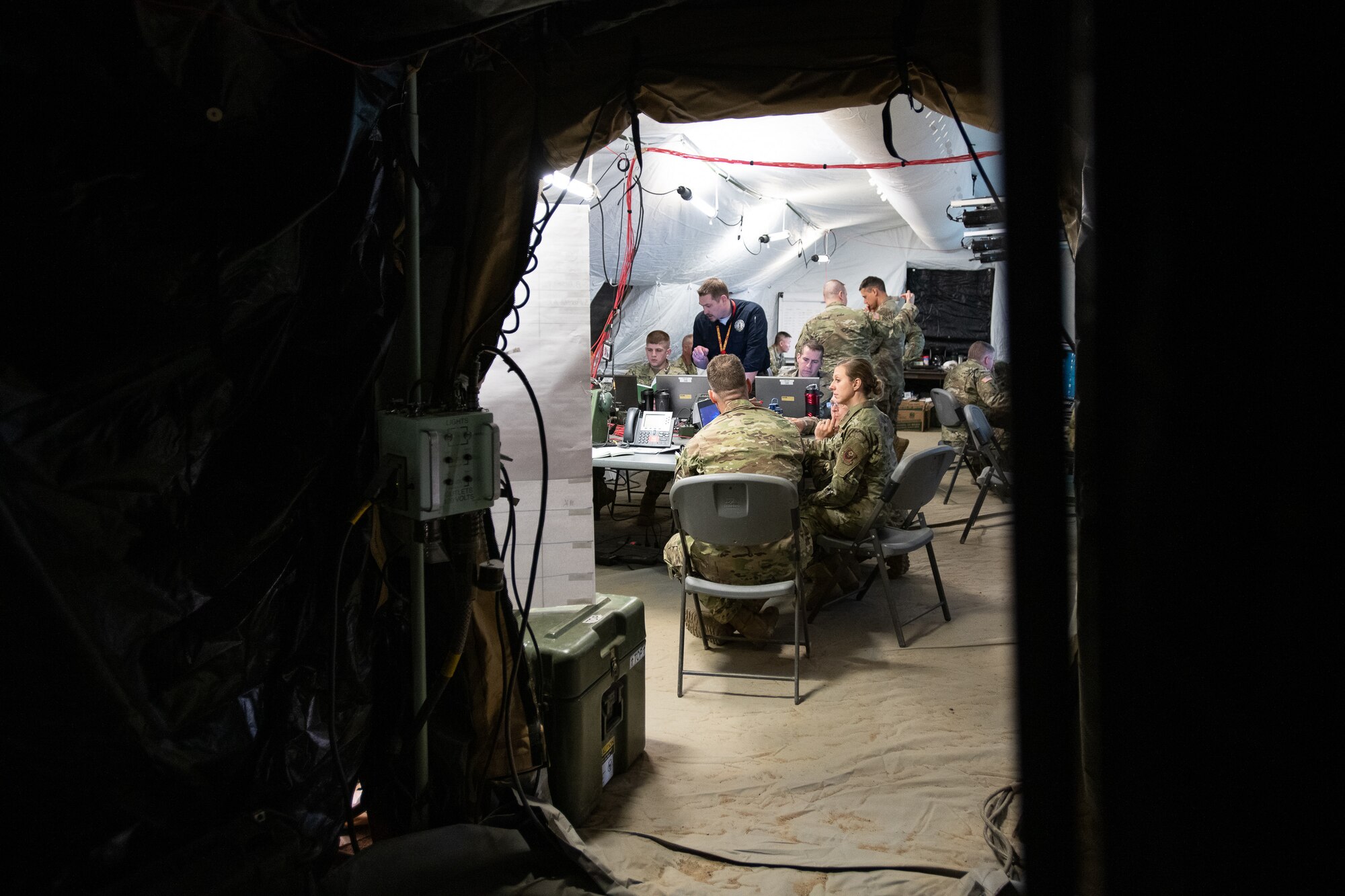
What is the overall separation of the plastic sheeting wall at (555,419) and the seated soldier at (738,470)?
2.07ft

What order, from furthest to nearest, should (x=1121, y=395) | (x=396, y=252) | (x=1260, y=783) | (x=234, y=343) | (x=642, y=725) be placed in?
(x=642, y=725) < (x=396, y=252) < (x=234, y=343) < (x=1260, y=783) < (x=1121, y=395)

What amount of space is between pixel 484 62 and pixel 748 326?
4.17 m

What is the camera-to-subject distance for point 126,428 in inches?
58.1

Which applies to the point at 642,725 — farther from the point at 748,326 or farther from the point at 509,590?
the point at 748,326

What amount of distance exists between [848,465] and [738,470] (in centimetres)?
59

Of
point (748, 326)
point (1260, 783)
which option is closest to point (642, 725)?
point (1260, 783)

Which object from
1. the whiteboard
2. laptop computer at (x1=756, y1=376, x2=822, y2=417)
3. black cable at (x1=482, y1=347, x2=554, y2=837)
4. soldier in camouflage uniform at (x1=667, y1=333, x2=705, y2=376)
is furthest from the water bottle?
the whiteboard

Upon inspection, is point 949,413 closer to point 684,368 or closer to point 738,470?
point 684,368

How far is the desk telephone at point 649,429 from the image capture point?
482 centimetres

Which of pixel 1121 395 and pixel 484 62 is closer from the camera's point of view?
pixel 1121 395

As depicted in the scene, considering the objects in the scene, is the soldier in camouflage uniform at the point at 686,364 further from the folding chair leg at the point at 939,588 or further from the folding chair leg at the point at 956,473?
the folding chair leg at the point at 939,588

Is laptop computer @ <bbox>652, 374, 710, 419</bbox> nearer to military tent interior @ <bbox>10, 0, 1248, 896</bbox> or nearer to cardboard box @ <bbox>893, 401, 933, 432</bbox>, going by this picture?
military tent interior @ <bbox>10, 0, 1248, 896</bbox>

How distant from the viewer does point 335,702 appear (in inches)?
71.3

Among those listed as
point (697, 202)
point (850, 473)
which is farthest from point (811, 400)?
point (697, 202)
